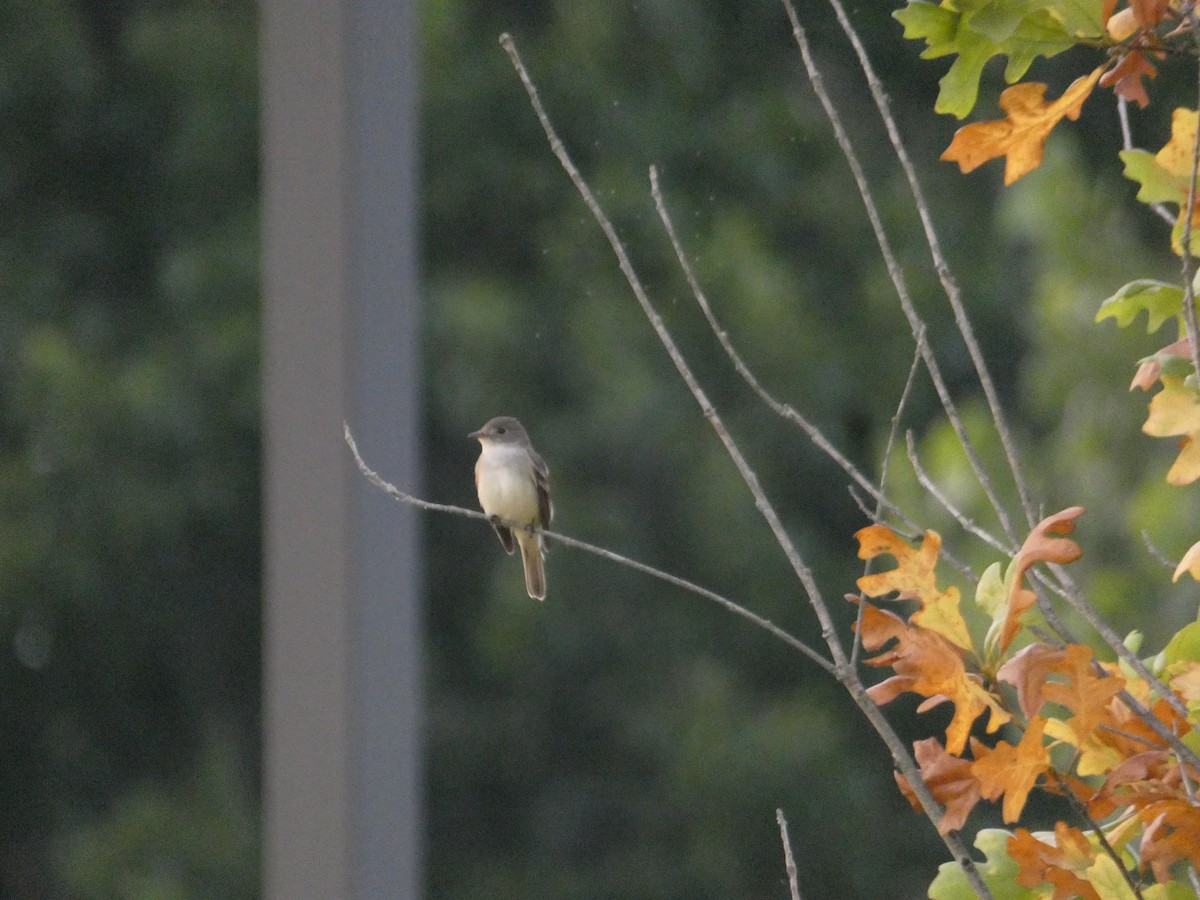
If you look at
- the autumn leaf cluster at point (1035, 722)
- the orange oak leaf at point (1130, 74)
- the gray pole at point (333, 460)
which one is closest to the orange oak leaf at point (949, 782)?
the autumn leaf cluster at point (1035, 722)

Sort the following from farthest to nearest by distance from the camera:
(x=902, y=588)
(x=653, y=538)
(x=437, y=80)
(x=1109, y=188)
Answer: (x=437, y=80) → (x=653, y=538) → (x=1109, y=188) → (x=902, y=588)

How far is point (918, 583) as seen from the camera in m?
0.43

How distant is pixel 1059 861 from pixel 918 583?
86 mm

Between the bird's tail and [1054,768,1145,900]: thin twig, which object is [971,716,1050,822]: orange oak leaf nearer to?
[1054,768,1145,900]: thin twig

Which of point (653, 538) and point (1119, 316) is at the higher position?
point (1119, 316)

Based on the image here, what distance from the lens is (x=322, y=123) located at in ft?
3.24

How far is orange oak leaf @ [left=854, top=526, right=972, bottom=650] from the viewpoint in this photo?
0.43 metres

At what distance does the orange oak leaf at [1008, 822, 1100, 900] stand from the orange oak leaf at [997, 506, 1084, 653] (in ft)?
0.18

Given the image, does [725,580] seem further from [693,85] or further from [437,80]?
[437,80]

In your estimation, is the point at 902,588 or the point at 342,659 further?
the point at 342,659

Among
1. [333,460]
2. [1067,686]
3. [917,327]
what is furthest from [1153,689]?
[333,460]

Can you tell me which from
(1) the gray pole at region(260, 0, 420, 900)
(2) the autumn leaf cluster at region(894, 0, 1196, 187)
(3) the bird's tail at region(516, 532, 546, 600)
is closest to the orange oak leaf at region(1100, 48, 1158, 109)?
(2) the autumn leaf cluster at region(894, 0, 1196, 187)

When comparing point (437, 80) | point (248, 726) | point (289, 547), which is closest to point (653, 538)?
point (248, 726)

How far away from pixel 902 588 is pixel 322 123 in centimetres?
67
